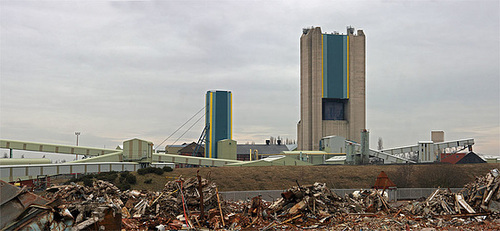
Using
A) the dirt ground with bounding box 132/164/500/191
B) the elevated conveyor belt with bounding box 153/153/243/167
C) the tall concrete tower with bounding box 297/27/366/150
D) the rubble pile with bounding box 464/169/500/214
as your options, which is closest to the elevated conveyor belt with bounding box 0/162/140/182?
the dirt ground with bounding box 132/164/500/191

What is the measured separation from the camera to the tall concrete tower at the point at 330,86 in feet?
272

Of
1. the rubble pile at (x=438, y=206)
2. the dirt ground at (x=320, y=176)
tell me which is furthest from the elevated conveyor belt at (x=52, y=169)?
the rubble pile at (x=438, y=206)

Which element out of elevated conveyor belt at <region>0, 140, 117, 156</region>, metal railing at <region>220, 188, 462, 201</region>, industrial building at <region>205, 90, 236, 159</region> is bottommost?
metal railing at <region>220, 188, 462, 201</region>

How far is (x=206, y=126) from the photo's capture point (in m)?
80.9

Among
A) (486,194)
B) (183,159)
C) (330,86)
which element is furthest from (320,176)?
(330,86)

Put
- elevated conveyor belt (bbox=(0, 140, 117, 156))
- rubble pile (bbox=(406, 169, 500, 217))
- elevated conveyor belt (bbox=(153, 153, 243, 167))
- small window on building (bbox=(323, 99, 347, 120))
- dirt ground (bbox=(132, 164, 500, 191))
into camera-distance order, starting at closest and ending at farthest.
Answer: rubble pile (bbox=(406, 169, 500, 217)) → dirt ground (bbox=(132, 164, 500, 191)) → elevated conveyor belt (bbox=(0, 140, 117, 156)) → elevated conveyor belt (bbox=(153, 153, 243, 167)) → small window on building (bbox=(323, 99, 347, 120))

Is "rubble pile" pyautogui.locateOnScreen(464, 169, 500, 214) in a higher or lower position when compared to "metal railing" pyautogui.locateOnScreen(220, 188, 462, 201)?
higher

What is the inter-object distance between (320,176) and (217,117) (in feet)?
119

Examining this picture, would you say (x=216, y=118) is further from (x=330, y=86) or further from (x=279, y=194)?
(x=279, y=194)

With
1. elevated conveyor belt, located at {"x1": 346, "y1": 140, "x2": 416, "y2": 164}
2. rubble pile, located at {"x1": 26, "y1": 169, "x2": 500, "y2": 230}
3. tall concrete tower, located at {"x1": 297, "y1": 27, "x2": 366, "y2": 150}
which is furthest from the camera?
tall concrete tower, located at {"x1": 297, "y1": 27, "x2": 366, "y2": 150}

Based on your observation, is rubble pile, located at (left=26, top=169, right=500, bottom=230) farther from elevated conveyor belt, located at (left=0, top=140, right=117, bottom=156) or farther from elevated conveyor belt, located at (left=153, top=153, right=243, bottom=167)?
elevated conveyor belt, located at (left=0, top=140, right=117, bottom=156)

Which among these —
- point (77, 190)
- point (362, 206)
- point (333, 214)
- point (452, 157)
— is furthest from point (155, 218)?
point (452, 157)

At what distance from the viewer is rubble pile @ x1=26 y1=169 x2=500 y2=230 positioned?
18750mm

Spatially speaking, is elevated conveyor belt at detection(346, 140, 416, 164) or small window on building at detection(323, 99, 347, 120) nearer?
elevated conveyor belt at detection(346, 140, 416, 164)
